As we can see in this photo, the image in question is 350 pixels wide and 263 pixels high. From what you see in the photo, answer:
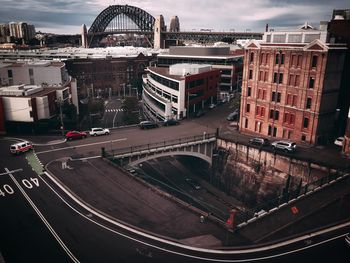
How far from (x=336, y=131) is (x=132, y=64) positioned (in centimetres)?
11235

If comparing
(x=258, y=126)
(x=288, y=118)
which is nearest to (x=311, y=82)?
(x=288, y=118)

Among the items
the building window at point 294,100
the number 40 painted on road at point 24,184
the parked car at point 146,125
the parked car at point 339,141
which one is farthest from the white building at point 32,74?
the parked car at point 339,141

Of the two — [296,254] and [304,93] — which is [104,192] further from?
[304,93]

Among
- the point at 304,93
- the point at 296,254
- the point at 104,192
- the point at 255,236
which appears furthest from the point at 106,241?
the point at 304,93

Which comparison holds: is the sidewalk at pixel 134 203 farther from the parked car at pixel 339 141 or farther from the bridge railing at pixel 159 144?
the parked car at pixel 339 141

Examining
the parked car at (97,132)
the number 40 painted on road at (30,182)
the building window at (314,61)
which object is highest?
the building window at (314,61)

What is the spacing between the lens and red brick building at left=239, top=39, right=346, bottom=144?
6000cm

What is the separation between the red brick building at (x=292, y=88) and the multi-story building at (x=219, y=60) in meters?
47.9

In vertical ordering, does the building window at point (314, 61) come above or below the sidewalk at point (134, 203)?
above

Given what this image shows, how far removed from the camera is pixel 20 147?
54.9m

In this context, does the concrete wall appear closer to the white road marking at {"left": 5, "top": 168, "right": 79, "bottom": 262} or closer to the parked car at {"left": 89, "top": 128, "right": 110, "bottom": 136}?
the parked car at {"left": 89, "top": 128, "right": 110, "bottom": 136}

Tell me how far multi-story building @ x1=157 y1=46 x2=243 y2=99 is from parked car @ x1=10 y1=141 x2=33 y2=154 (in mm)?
78874

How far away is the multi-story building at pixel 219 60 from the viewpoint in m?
126

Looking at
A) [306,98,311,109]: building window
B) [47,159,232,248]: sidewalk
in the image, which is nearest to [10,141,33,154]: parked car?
[47,159,232,248]: sidewalk
